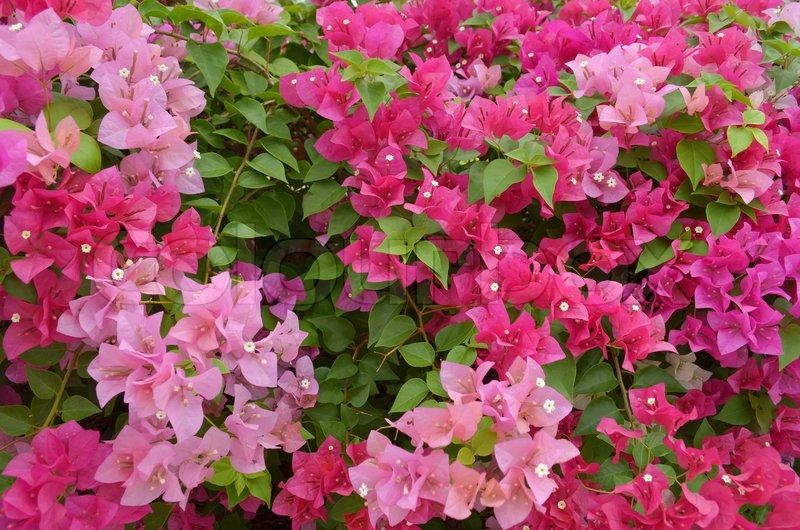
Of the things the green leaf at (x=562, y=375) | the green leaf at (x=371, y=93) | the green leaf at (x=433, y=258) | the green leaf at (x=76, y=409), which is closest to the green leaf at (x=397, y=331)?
the green leaf at (x=433, y=258)

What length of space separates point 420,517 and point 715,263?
0.64 metres

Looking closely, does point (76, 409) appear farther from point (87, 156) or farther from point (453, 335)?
point (453, 335)

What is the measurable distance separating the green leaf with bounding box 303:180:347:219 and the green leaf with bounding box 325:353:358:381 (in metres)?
0.27

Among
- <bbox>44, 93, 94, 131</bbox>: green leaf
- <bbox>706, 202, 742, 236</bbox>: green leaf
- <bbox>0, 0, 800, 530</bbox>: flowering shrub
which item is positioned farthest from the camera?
<bbox>706, 202, 742, 236</bbox>: green leaf

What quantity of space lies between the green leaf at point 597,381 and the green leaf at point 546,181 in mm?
275

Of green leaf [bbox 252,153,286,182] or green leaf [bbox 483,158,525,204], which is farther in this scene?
green leaf [bbox 252,153,286,182]

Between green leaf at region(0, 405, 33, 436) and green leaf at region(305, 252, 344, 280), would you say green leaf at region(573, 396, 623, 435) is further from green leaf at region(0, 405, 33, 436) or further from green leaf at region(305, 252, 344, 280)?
green leaf at region(0, 405, 33, 436)

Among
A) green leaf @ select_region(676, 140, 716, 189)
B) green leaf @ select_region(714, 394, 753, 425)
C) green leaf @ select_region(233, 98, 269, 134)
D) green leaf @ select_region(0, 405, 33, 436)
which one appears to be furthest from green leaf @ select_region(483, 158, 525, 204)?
green leaf @ select_region(0, 405, 33, 436)

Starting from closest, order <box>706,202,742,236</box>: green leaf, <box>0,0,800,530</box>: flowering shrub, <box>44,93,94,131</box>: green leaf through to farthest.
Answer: <box>0,0,800,530</box>: flowering shrub < <box>44,93,94,131</box>: green leaf < <box>706,202,742,236</box>: green leaf

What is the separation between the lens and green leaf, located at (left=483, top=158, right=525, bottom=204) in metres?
1.10

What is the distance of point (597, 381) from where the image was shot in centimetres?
106

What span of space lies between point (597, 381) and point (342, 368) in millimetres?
442

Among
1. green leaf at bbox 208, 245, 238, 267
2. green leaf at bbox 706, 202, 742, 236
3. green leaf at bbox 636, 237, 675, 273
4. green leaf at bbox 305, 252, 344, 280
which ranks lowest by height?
green leaf at bbox 305, 252, 344, 280

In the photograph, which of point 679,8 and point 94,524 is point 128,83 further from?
Result: point 679,8
